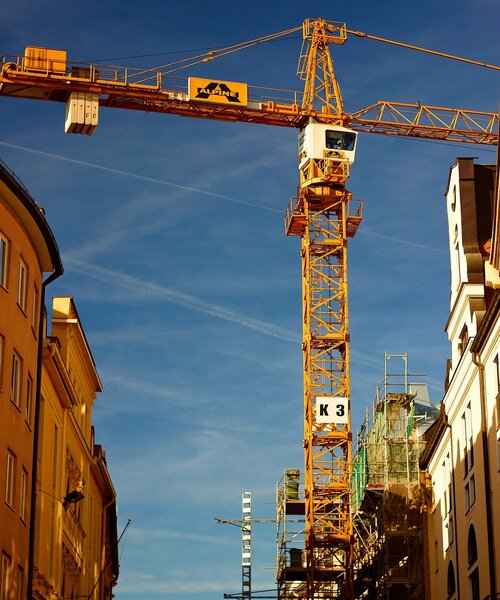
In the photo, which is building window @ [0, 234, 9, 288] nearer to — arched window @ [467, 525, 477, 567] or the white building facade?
the white building facade

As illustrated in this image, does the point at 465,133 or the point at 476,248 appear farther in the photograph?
the point at 465,133

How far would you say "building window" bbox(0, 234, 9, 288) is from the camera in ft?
130

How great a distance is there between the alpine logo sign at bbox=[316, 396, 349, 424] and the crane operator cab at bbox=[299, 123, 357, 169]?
53.6 feet

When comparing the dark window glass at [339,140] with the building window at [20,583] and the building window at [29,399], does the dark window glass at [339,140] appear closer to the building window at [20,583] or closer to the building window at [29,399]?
the building window at [29,399]

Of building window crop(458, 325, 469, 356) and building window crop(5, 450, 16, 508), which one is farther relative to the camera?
building window crop(458, 325, 469, 356)

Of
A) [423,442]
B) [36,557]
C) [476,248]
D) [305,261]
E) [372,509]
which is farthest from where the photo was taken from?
[305,261]

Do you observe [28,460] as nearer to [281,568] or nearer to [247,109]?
[281,568]

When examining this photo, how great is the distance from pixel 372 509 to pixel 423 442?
6786 millimetres

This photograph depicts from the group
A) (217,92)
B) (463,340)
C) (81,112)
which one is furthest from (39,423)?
(217,92)

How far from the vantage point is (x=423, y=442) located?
222 ft

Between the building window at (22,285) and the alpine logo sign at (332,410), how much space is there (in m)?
46.3

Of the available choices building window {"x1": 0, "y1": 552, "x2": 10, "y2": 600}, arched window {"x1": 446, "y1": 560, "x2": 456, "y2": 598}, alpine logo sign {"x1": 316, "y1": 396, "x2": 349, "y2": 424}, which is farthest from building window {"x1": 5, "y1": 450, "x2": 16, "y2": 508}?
alpine logo sign {"x1": 316, "y1": 396, "x2": 349, "y2": 424}

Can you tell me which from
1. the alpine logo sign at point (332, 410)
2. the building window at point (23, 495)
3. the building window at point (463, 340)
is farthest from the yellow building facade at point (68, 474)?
the alpine logo sign at point (332, 410)

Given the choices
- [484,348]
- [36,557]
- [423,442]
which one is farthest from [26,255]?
[423,442]
